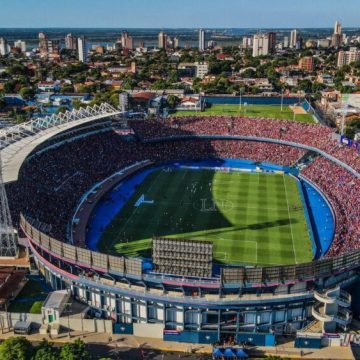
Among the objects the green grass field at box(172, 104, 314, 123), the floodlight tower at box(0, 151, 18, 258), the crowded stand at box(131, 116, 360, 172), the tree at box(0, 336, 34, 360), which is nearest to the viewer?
the tree at box(0, 336, 34, 360)

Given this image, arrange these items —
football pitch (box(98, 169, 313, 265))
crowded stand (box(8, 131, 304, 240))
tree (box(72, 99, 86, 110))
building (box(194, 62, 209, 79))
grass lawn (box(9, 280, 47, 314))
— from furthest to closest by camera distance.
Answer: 1. building (box(194, 62, 209, 79))
2. tree (box(72, 99, 86, 110))
3. crowded stand (box(8, 131, 304, 240))
4. football pitch (box(98, 169, 313, 265))
5. grass lawn (box(9, 280, 47, 314))

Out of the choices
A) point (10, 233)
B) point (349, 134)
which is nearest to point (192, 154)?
point (349, 134)

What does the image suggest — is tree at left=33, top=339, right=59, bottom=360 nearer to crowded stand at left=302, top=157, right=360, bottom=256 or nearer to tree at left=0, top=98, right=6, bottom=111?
crowded stand at left=302, top=157, right=360, bottom=256

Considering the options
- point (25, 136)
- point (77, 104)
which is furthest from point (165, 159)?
point (77, 104)

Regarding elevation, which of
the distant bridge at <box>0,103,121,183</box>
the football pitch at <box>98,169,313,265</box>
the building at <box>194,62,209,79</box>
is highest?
the building at <box>194,62,209,79</box>

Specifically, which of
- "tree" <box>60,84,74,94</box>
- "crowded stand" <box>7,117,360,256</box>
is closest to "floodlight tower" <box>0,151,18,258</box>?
"crowded stand" <box>7,117,360,256</box>

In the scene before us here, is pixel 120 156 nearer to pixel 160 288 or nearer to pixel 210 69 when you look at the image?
pixel 160 288

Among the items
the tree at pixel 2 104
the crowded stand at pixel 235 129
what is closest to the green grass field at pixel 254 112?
the crowded stand at pixel 235 129

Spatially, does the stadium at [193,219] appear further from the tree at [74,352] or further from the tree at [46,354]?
the tree at [46,354]
